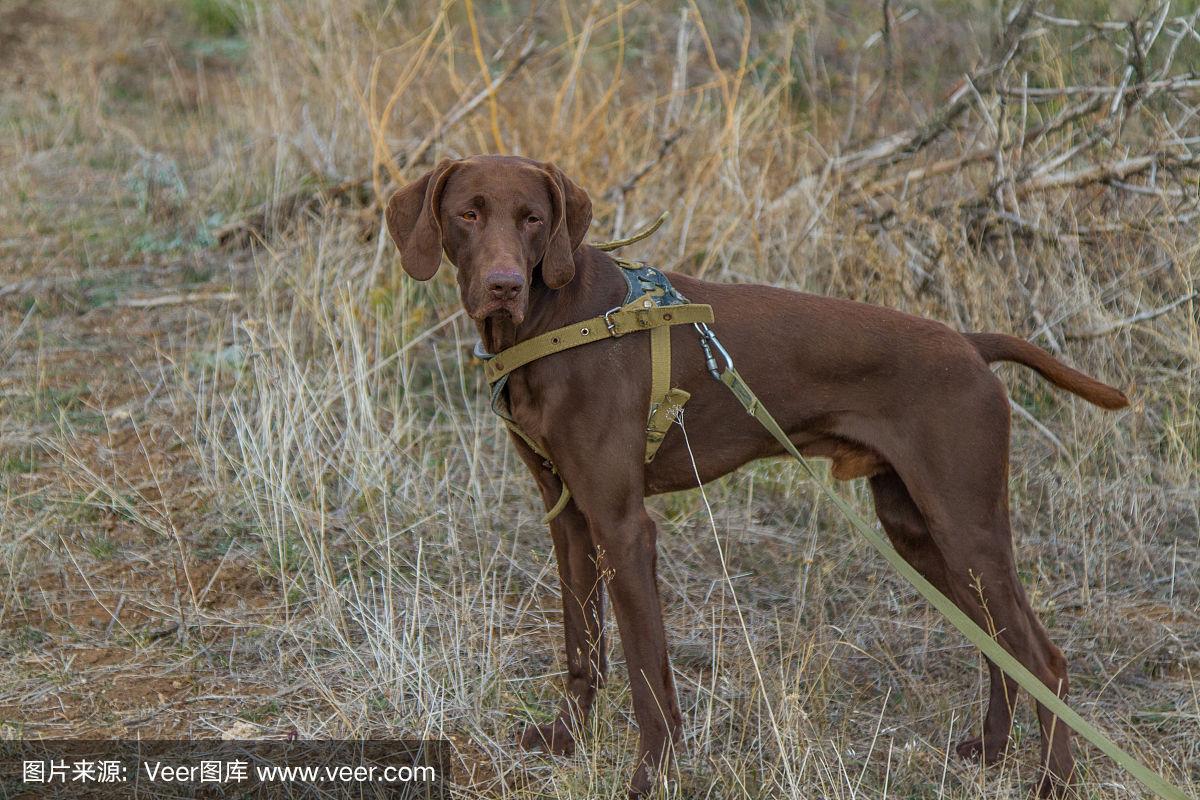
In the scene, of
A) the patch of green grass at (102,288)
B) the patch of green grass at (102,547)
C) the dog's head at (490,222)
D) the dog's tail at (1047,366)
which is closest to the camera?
the dog's head at (490,222)

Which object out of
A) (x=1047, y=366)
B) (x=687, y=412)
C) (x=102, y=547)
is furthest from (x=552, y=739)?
(x=102, y=547)

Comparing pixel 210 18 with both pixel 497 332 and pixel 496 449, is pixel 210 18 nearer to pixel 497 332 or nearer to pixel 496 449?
pixel 496 449

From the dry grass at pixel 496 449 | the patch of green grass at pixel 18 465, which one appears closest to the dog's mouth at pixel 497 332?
the dry grass at pixel 496 449

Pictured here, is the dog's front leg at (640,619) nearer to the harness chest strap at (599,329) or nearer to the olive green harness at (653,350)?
the olive green harness at (653,350)

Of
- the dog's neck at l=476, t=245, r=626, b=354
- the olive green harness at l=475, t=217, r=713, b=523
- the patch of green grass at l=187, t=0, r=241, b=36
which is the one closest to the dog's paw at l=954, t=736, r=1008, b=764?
the olive green harness at l=475, t=217, r=713, b=523

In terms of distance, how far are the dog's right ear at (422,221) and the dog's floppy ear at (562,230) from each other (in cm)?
26

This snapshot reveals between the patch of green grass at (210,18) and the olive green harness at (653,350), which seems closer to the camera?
the olive green harness at (653,350)

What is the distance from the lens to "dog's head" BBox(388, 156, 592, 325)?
9.03 ft

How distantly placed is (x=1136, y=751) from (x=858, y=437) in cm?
119

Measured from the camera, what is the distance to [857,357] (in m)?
3.05

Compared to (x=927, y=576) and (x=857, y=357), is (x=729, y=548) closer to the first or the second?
(x=927, y=576)

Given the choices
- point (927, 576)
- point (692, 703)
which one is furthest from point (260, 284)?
point (927, 576)

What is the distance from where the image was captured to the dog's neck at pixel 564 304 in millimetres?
2902

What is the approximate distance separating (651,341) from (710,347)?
0.16m
